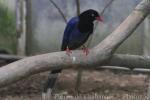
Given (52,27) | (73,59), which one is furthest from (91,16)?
(52,27)

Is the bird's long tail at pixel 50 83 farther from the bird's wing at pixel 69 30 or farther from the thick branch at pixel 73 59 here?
the bird's wing at pixel 69 30

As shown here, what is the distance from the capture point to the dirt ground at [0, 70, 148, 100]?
649 cm

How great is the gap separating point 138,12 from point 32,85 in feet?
9.47

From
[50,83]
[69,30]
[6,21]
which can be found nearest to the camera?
[50,83]

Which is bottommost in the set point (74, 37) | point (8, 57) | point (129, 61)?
point (8, 57)

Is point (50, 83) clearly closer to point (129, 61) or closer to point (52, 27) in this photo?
point (129, 61)

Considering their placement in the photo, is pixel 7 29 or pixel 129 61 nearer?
pixel 129 61

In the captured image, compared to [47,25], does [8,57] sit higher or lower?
lower

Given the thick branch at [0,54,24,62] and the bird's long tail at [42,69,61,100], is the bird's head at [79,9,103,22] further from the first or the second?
the thick branch at [0,54,24,62]

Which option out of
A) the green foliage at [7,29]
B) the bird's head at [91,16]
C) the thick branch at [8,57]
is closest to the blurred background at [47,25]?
the green foliage at [7,29]

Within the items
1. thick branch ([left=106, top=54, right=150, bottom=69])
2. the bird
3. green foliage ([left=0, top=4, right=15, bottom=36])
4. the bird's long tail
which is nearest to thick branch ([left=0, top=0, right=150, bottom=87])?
thick branch ([left=106, top=54, right=150, bottom=69])

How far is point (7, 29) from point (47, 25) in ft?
1.99

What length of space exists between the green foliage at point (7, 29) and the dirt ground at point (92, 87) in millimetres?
852

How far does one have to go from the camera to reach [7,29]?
26.1 feet
